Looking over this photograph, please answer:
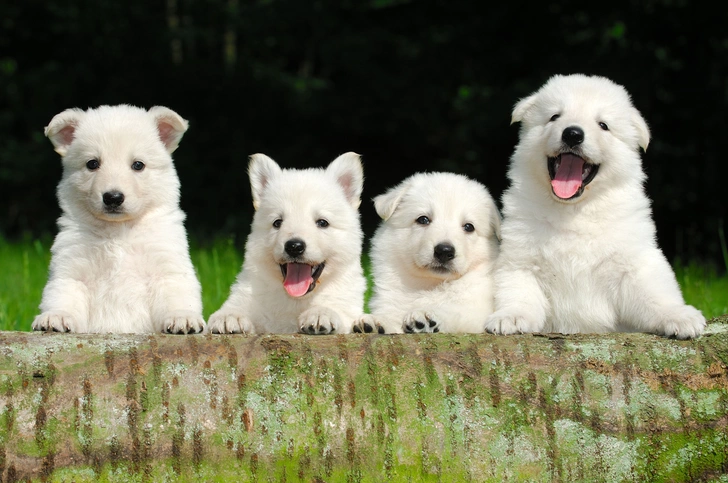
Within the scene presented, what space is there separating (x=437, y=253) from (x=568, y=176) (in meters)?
0.93

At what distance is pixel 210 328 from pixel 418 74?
11.6 metres

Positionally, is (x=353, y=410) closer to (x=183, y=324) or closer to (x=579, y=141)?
(x=183, y=324)

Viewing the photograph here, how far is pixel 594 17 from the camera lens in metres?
13.3

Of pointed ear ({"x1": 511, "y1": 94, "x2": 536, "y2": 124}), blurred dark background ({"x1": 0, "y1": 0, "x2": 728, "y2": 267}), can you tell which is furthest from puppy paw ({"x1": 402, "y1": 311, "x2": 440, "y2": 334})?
blurred dark background ({"x1": 0, "y1": 0, "x2": 728, "y2": 267})

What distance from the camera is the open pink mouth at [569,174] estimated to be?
490cm

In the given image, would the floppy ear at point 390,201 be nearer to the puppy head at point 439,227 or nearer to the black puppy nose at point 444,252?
the puppy head at point 439,227

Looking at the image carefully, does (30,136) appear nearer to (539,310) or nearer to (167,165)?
(167,165)

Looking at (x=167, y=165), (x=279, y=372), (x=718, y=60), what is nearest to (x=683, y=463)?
(x=279, y=372)

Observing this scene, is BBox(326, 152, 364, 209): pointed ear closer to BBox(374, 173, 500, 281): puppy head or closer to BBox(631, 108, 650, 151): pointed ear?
BBox(374, 173, 500, 281): puppy head

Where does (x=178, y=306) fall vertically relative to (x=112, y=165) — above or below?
below

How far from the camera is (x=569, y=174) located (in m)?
4.98

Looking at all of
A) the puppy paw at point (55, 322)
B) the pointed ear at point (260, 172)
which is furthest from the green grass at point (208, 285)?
the puppy paw at point (55, 322)

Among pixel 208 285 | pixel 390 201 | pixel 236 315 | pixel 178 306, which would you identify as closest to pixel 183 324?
pixel 178 306

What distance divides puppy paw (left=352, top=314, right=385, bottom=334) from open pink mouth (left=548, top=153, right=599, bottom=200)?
1309 mm
